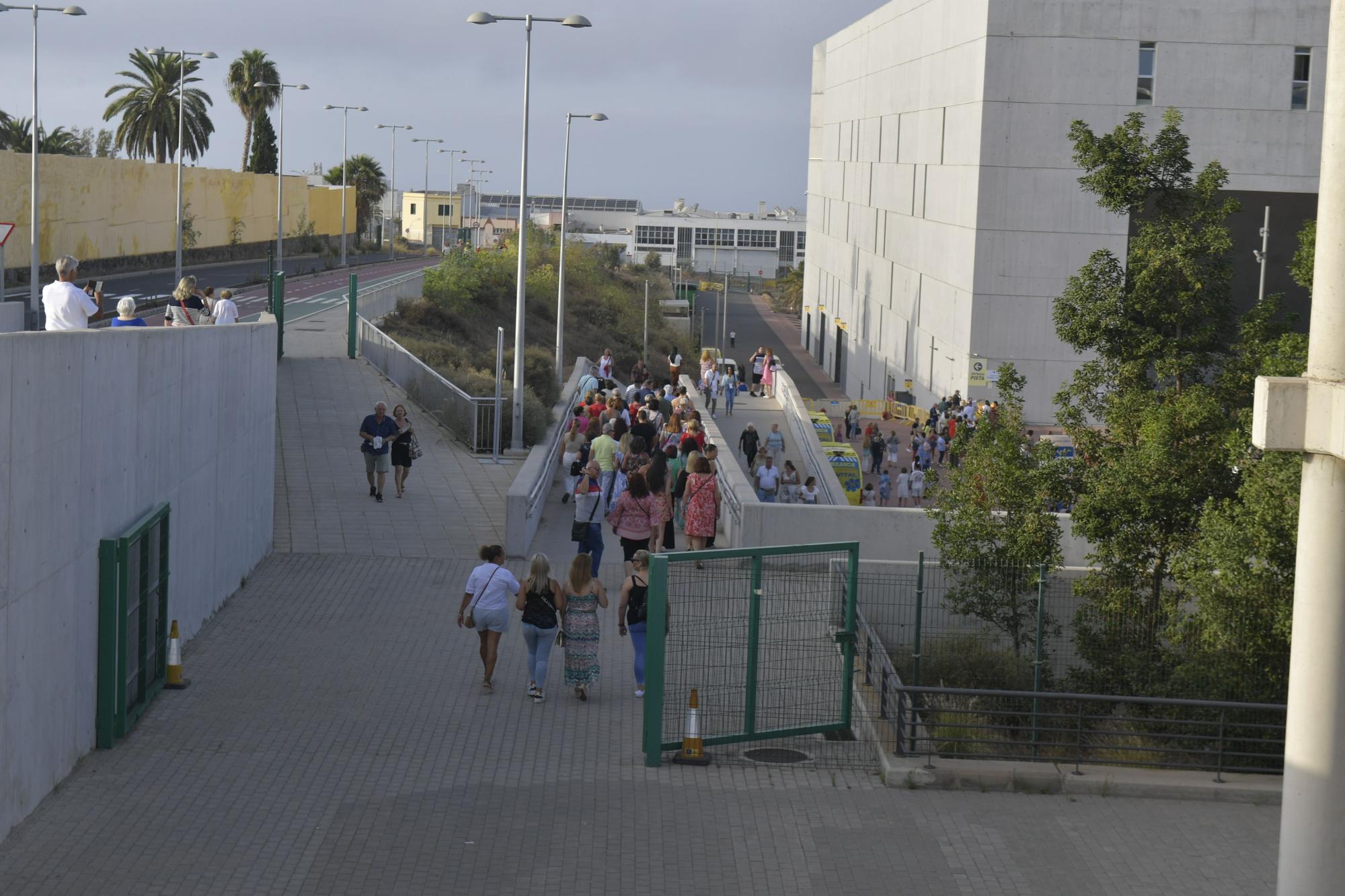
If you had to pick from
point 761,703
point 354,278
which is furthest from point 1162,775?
point 354,278

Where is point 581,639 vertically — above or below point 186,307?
below

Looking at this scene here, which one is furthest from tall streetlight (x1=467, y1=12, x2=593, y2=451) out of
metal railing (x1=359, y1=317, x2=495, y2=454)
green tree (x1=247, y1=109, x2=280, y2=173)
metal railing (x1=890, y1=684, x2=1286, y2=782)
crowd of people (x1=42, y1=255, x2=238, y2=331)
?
green tree (x1=247, y1=109, x2=280, y2=173)

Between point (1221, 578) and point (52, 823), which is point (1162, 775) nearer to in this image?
point (1221, 578)

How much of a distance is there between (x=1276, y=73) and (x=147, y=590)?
4595 cm

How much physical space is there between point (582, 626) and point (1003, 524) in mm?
4220

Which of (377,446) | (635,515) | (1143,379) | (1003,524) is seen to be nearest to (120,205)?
(377,446)

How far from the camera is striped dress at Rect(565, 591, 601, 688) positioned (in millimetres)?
12461

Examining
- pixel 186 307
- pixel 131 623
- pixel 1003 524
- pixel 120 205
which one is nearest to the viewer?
pixel 131 623

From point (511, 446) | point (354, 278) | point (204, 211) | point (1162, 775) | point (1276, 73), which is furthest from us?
point (204, 211)

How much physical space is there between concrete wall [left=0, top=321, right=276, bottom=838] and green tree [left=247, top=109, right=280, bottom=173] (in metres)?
88.6

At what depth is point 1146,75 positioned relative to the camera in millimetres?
49125

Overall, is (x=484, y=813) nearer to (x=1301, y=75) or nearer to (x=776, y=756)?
(x=776, y=756)

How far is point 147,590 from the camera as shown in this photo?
11992mm

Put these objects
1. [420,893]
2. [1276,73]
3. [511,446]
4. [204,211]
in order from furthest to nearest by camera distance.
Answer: [204,211] → [1276,73] → [511,446] → [420,893]
